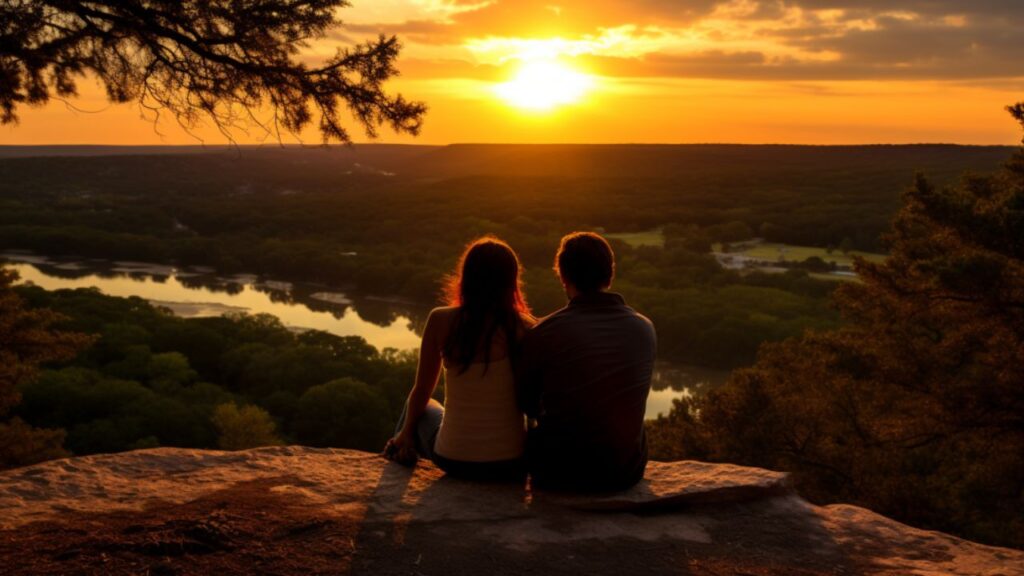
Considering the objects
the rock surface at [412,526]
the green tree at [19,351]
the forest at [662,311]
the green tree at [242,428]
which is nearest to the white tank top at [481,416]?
the rock surface at [412,526]

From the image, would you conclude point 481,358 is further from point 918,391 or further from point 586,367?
point 918,391

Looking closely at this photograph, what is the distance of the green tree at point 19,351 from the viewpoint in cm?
1333

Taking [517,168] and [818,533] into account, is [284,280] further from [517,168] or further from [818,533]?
[818,533]

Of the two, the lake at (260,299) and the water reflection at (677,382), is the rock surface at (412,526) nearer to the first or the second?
the water reflection at (677,382)

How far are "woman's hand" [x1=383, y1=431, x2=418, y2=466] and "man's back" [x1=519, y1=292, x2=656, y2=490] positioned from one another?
839mm

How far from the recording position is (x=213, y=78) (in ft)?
17.5

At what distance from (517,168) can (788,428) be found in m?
108

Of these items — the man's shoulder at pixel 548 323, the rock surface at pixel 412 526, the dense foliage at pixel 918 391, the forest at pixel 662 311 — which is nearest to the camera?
the rock surface at pixel 412 526

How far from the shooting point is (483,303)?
4059 millimetres

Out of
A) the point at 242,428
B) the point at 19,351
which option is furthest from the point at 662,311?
the point at 19,351

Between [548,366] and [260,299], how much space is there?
63.4m

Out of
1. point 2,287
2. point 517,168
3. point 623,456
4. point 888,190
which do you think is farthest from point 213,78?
point 517,168

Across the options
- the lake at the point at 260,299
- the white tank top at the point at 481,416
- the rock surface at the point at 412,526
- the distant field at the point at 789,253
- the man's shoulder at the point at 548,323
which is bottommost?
the lake at the point at 260,299

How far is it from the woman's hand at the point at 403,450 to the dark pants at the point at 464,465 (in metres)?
0.14
